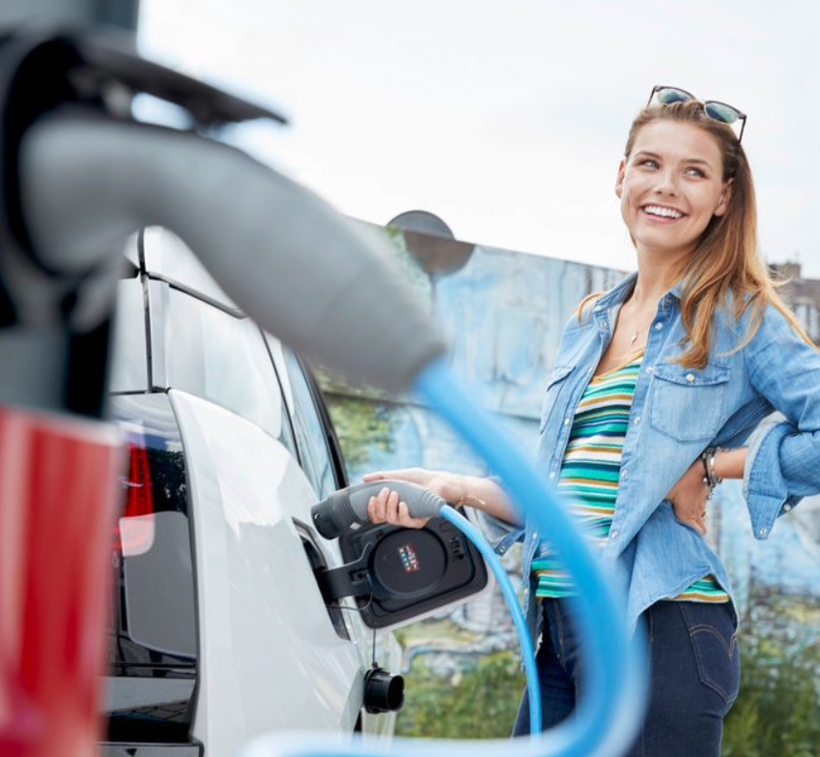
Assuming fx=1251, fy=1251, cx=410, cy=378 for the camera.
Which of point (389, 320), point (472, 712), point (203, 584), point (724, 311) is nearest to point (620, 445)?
point (724, 311)

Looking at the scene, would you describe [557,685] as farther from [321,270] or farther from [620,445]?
[321,270]

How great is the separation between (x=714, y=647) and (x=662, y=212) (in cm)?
85

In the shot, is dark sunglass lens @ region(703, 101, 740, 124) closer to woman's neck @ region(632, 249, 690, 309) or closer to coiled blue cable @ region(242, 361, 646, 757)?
woman's neck @ region(632, 249, 690, 309)

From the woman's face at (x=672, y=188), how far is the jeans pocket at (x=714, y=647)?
2.38ft

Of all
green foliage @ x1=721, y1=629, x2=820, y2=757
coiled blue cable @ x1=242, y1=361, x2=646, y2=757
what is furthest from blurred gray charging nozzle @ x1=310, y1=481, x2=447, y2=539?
green foliage @ x1=721, y1=629, x2=820, y2=757

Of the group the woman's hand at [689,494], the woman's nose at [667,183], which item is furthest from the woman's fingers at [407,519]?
the woman's nose at [667,183]

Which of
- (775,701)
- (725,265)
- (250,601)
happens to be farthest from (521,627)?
(775,701)

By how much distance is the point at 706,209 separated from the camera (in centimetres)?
249

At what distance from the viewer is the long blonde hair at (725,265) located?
2357mm

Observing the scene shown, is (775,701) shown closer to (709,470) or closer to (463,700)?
(463,700)

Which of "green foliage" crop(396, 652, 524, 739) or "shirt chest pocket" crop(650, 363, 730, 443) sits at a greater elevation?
"shirt chest pocket" crop(650, 363, 730, 443)

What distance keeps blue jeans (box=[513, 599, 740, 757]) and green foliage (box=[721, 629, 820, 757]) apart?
693 centimetres

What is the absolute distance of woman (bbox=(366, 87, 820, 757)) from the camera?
2.21 metres

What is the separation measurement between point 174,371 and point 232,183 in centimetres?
158
